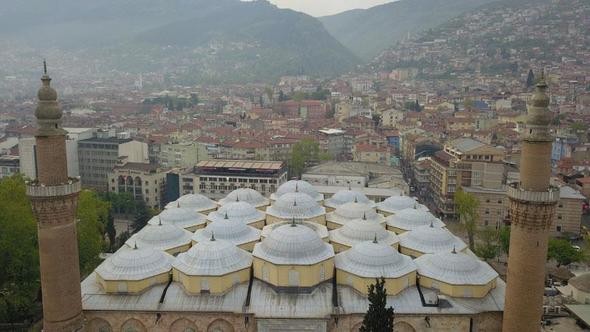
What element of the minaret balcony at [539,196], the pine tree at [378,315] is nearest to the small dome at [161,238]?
the pine tree at [378,315]

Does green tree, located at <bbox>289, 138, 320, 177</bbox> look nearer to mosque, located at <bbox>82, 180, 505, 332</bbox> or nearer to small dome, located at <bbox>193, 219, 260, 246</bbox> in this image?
small dome, located at <bbox>193, 219, 260, 246</bbox>

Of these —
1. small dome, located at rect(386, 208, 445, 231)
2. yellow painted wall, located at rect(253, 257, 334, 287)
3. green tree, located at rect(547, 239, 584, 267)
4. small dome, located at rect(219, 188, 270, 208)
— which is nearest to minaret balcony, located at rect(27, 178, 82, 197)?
yellow painted wall, located at rect(253, 257, 334, 287)

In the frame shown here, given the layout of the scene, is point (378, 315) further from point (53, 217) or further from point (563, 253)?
point (563, 253)

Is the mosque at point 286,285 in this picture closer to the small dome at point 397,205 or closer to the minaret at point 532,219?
the minaret at point 532,219

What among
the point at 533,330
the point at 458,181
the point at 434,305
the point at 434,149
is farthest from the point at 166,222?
the point at 434,149

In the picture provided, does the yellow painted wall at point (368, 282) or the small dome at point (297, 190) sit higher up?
the small dome at point (297, 190)

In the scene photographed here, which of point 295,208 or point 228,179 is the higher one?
point 295,208

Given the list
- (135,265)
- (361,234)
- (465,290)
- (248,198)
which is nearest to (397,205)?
(361,234)
